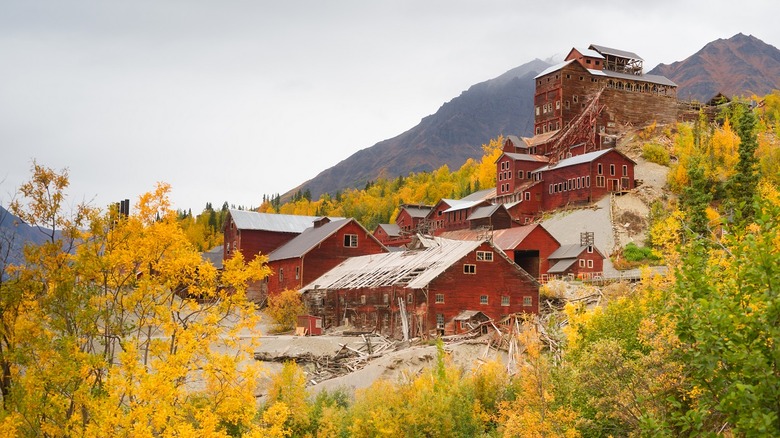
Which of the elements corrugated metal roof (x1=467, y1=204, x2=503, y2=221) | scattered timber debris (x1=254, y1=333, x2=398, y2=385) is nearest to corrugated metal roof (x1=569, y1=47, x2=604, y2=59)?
corrugated metal roof (x1=467, y1=204, x2=503, y2=221)

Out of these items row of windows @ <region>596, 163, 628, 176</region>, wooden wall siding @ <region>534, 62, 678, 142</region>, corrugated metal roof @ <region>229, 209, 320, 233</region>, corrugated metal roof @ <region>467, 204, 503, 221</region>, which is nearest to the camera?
corrugated metal roof @ <region>229, 209, 320, 233</region>

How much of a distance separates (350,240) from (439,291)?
21.5 metres

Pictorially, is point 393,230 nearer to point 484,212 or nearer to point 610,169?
point 484,212

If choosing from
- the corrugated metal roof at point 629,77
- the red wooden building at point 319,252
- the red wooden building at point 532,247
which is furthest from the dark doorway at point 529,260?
the corrugated metal roof at point 629,77

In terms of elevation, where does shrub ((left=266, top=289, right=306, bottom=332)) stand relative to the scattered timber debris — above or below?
above

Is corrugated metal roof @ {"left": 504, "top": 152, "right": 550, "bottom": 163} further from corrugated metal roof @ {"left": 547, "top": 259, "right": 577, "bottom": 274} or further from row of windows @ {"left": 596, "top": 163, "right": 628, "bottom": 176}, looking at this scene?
corrugated metal roof @ {"left": 547, "top": 259, "right": 577, "bottom": 274}

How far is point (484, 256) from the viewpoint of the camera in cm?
4897

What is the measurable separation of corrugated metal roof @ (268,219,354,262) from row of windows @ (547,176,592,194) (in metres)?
26.5

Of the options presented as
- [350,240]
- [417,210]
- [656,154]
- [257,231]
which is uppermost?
[656,154]

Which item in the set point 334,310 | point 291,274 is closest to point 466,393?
point 334,310

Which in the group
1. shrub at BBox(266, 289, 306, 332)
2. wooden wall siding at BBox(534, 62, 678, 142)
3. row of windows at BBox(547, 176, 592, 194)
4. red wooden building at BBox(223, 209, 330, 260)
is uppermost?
wooden wall siding at BBox(534, 62, 678, 142)

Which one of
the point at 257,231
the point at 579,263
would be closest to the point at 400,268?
the point at 579,263

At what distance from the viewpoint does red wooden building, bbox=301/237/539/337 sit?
46.8 metres

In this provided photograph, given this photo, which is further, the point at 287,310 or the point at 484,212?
the point at 484,212
